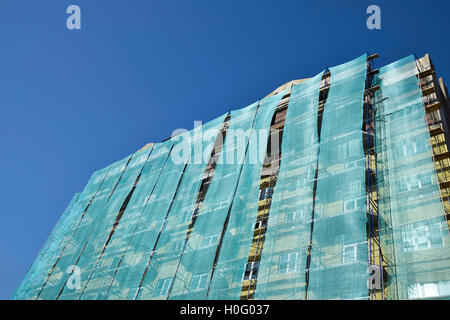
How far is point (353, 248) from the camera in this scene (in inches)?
283

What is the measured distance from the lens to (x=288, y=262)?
25.3 ft

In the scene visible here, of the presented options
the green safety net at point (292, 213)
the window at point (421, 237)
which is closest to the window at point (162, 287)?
the green safety net at point (292, 213)

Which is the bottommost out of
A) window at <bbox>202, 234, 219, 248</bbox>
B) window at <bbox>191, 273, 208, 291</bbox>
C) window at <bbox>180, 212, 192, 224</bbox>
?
window at <bbox>191, 273, 208, 291</bbox>

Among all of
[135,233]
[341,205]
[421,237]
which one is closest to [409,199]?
[421,237]

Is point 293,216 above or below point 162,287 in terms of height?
above

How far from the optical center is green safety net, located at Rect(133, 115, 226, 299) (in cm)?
971

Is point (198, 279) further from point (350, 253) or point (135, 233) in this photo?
point (135, 233)

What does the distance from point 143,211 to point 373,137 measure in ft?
23.6

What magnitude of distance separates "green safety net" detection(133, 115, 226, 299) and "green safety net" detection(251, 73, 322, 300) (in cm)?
248

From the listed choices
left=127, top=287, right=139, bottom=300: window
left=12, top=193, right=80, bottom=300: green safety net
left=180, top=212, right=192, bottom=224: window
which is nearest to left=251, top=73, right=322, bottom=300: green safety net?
left=180, top=212, right=192, bottom=224: window

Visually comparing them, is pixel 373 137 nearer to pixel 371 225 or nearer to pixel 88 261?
pixel 371 225

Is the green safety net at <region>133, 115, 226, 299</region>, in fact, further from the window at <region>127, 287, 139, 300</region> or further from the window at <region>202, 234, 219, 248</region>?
the window at <region>202, 234, 219, 248</region>

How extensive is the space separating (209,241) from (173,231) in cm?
191

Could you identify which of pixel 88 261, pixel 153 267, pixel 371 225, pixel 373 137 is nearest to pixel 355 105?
pixel 373 137
